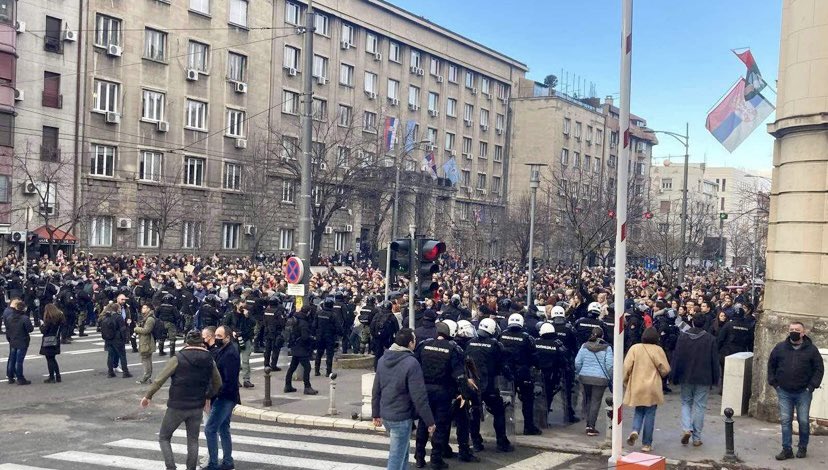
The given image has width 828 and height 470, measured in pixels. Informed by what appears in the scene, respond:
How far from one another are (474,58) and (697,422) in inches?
2470

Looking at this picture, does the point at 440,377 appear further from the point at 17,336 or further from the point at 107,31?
the point at 107,31

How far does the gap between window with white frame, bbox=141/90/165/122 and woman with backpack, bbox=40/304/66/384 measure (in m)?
29.7

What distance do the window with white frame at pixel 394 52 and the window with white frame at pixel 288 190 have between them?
47.0 ft

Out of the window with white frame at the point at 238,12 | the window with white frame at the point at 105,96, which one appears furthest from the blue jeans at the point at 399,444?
the window with white frame at the point at 238,12

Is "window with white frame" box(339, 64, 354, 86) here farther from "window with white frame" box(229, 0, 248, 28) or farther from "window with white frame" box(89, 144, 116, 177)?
"window with white frame" box(89, 144, 116, 177)

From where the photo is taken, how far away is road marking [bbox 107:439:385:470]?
9.88 metres

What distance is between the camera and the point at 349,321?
67.2 ft

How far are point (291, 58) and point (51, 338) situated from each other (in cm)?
3928

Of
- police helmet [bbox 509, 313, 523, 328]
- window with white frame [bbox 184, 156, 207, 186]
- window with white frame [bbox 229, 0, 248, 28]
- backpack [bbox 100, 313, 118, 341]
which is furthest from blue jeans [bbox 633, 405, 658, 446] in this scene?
window with white frame [bbox 229, 0, 248, 28]

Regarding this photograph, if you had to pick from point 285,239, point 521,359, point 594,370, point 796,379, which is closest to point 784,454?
point 796,379

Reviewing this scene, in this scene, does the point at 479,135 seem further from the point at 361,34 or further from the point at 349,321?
the point at 349,321

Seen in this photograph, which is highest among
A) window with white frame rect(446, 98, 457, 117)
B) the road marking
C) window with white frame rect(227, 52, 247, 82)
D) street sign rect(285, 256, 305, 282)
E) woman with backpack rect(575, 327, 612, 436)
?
window with white frame rect(446, 98, 457, 117)

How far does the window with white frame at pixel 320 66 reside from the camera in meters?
53.9

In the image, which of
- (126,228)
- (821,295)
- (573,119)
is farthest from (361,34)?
(821,295)
